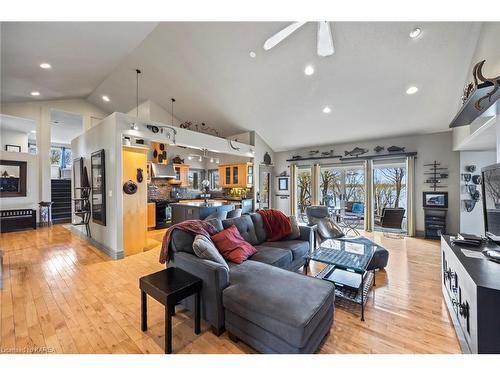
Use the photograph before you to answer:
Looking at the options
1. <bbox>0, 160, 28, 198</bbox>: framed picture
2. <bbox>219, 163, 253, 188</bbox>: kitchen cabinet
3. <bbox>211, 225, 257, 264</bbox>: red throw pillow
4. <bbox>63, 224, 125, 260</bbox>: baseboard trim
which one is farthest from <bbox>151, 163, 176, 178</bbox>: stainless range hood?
<bbox>211, 225, 257, 264</bbox>: red throw pillow

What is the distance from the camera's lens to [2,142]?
22.7 feet

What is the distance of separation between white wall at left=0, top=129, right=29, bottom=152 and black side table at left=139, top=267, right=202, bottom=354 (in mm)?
8833

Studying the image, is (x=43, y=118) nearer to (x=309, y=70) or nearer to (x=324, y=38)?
(x=309, y=70)

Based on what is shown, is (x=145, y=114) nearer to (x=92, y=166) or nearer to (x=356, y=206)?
(x=92, y=166)

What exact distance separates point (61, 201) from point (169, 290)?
8.49 metres

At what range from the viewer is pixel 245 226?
3186 millimetres

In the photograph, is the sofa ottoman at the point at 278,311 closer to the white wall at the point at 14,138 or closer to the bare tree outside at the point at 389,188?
the bare tree outside at the point at 389,188

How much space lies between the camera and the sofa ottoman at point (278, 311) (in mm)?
1434

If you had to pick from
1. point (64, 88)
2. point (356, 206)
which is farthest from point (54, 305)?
point (356, 206)

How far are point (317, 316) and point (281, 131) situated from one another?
5.88 metres

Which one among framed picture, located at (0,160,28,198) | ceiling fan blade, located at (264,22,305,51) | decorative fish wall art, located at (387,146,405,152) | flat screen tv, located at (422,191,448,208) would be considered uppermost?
ceiling fan blade, located at (264,22,305,51)

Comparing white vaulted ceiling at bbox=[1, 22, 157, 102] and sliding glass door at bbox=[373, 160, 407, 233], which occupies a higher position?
white vaulted ceiling at bbox=[1, 22, 157, 102]

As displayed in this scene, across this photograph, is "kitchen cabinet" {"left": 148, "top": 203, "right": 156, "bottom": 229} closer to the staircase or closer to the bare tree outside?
the staircase

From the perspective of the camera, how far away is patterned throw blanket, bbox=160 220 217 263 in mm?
2326
